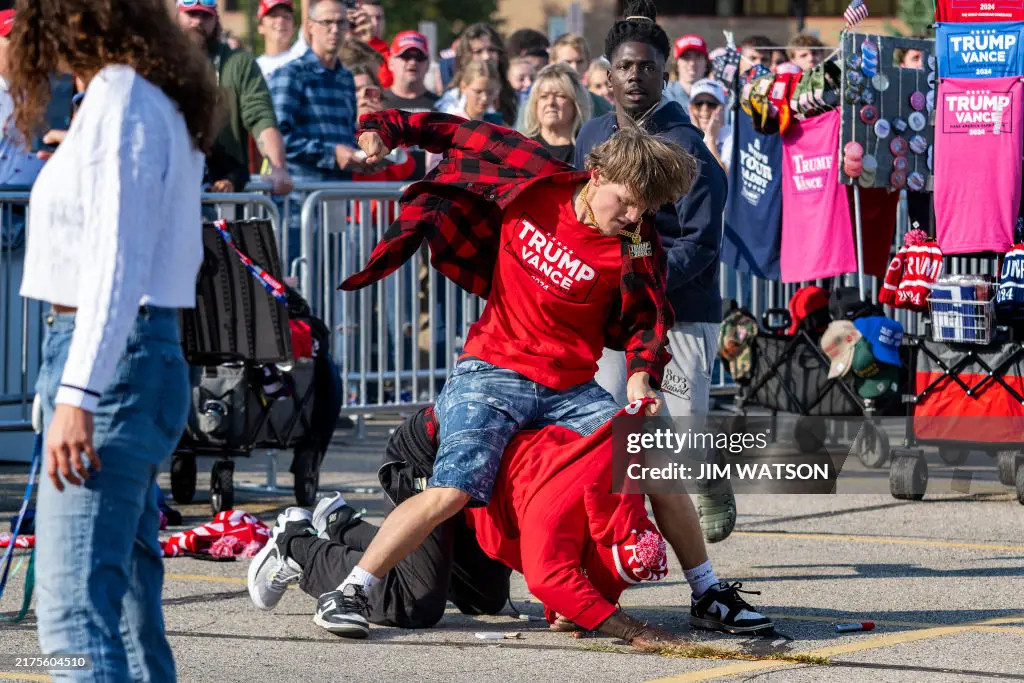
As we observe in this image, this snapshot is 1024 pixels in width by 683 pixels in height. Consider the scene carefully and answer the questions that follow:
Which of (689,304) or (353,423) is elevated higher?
(689,304)

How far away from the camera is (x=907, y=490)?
29.8 feet

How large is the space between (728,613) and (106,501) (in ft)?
9.58

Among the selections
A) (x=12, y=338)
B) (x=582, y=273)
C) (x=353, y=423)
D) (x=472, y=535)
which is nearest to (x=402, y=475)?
(x=472, y=535)

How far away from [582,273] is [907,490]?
3880 millimetres

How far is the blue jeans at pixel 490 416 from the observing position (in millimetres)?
5711

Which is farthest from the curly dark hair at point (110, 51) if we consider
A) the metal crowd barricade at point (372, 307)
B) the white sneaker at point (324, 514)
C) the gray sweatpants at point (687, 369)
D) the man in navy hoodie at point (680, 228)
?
the metal crowd barricade at point (372, 307)

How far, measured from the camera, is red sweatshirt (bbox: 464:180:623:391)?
5.80m

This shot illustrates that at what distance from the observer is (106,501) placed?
358 cm

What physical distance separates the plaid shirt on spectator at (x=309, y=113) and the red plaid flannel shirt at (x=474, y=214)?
4.87 metres

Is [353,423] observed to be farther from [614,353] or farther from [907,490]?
[614,353]

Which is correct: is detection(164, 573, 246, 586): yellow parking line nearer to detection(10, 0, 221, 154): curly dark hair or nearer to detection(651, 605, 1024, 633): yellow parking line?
detection(651, 605, 1024, 633): yellow parking line

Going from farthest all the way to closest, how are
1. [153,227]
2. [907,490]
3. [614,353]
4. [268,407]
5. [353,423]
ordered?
[353,423], [907,490], [268,407], [614,353], [153,227]

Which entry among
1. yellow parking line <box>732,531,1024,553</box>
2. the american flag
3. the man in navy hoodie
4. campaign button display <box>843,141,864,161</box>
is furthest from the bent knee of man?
the american flag

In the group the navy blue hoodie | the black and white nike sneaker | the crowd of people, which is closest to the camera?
the crowd of people
